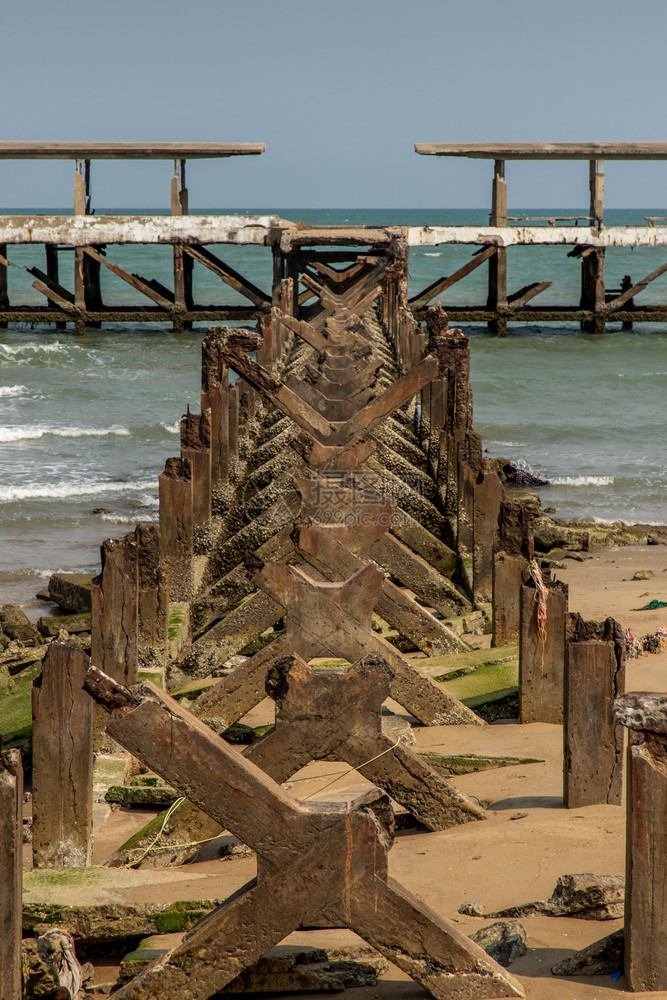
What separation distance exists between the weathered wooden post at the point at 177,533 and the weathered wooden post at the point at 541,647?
2828 mm

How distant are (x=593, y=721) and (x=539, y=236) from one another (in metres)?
29.0

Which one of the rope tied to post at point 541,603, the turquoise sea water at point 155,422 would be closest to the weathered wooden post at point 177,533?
the rope tied to post at point 541,603

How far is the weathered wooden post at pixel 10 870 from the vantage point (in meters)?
2.46

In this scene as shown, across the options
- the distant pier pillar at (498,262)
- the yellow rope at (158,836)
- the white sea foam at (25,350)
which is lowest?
the yellow rope at (158,836)

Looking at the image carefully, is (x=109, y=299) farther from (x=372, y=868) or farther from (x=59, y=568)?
(x=372, y=868)

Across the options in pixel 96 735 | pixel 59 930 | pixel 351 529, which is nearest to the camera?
pixel 59 930

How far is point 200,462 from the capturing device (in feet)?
26.0

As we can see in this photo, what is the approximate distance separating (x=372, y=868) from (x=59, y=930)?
0.89 m

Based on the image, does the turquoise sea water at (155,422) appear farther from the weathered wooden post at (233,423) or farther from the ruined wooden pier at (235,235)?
the weathered wooden post at (233,423)

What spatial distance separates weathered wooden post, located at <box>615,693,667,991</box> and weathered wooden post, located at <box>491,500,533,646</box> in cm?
353

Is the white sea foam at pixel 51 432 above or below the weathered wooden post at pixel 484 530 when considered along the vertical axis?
below

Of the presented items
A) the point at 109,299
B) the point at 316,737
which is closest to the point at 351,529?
the point at 316,737

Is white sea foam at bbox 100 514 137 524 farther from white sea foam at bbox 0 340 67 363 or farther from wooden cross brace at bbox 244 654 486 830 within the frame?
white sea foam at bbox 0 340 67 363

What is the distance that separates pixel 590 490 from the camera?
16609mm
